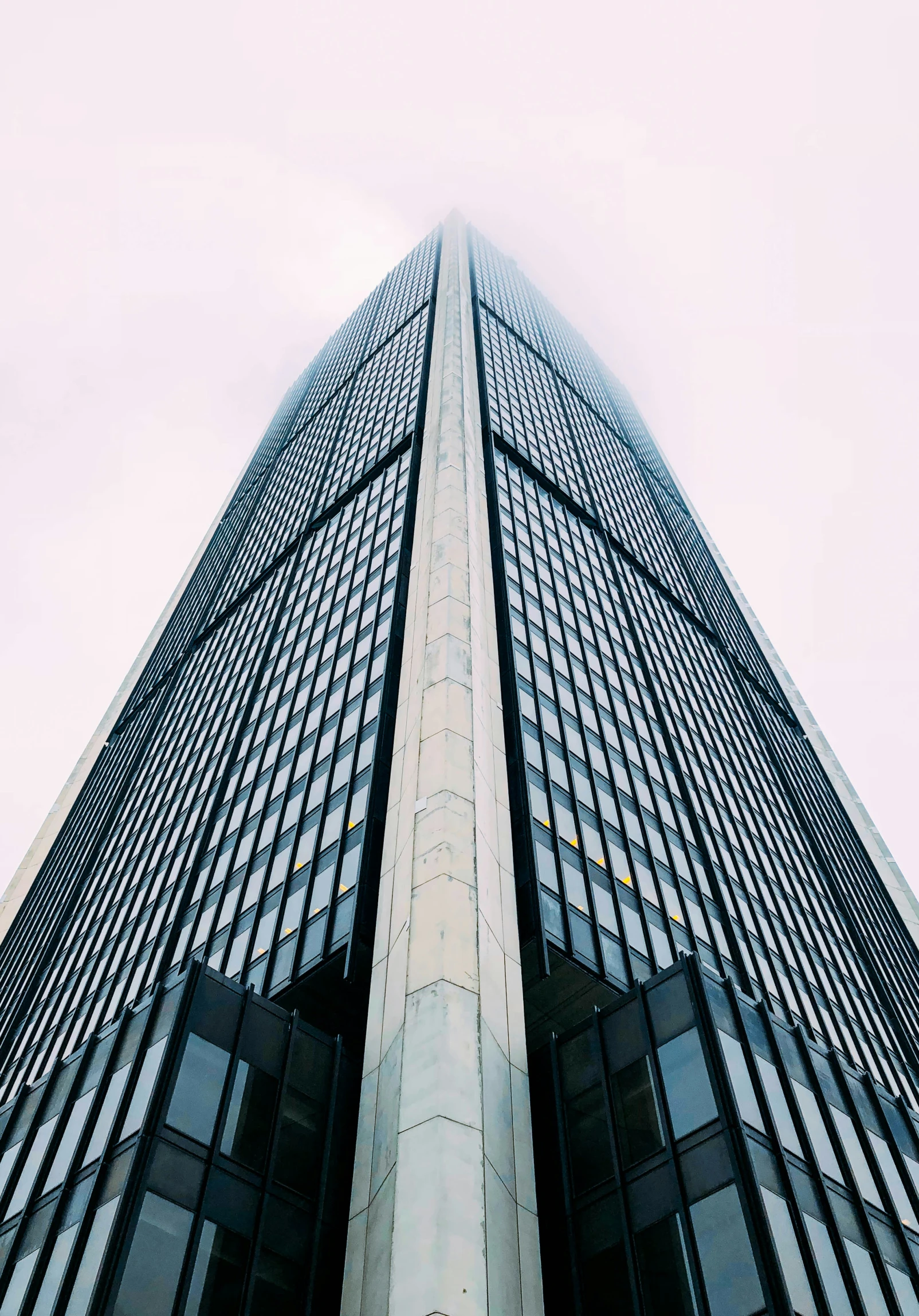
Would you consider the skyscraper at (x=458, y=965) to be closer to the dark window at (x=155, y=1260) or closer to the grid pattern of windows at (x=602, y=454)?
the dark window at (x=155, y=1260)

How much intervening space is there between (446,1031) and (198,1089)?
558cm

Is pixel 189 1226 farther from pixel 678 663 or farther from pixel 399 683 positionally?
pixel 678 663

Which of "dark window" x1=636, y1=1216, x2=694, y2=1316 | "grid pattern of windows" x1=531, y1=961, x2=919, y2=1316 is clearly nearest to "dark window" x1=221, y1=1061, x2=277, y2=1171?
"grid pattern of windows" x1=531, y1=961, x2=919, y2=1316

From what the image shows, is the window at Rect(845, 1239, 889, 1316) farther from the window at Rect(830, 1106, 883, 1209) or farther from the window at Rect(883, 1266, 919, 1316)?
the window at Rect(830, 1106, 883, 1209)

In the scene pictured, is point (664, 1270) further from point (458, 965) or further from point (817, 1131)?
point (458, 965)

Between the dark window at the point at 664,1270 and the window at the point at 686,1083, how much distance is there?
1.97 meters

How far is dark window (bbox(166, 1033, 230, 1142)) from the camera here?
858 inches

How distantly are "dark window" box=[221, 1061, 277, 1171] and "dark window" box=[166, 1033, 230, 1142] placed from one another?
0.40 meters

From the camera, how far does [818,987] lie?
45.9 meters

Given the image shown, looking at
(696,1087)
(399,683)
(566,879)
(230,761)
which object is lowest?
(696,1087)

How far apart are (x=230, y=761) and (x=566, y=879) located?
915 inches

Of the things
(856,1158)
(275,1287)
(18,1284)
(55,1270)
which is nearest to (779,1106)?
(856,1158)

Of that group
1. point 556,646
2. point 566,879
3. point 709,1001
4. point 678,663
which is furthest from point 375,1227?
point 678,663

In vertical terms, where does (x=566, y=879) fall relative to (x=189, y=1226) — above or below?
above
